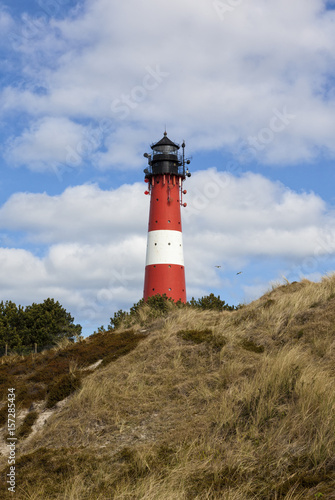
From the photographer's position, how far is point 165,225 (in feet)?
122

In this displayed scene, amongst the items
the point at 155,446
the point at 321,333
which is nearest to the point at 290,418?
the point at 155,446

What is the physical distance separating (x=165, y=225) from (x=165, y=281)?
4.83 metres

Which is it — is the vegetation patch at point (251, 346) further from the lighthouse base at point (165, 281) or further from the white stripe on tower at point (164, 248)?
the white stripe on tower at point (164, 248)

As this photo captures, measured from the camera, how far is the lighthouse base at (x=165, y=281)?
118 ft

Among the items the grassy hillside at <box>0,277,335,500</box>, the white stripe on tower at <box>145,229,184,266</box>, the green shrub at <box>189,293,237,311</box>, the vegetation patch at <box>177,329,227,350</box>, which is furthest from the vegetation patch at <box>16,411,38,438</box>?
the white stripe on tower at <box>145,229,184,266</box>

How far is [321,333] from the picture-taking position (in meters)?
12.0

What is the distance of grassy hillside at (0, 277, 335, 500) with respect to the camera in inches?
271

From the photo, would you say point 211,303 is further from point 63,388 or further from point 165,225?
point 63,388

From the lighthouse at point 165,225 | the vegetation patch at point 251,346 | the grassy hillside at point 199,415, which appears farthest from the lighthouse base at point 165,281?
the vegetation patch at point 251,346

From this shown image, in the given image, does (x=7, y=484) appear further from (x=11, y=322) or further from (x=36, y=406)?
(x=11, y=322)

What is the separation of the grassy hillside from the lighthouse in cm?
2066

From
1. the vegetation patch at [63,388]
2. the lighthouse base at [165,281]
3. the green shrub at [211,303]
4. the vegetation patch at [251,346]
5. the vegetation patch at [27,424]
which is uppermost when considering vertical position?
the lighthouse base at [165,281]

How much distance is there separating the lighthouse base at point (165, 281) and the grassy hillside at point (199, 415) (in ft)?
66.4

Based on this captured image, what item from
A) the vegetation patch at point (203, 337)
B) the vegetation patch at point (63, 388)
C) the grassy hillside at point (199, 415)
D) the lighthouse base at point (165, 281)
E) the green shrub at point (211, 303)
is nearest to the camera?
the grassy hillside at point (199, 415)
